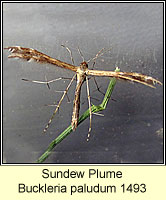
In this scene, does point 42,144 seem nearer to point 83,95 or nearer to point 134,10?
point 83,95

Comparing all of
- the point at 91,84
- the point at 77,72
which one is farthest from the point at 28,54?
the point at 91,84

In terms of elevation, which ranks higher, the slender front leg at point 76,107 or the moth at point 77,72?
the moth at point 77,72

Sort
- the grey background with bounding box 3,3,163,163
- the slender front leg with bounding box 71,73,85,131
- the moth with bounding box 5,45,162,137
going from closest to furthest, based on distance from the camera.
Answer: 1. the moth with bounding box 5,45,162,137
2. the slender front leg with bounding box 71,73,85,131
3. the grey background with bounding box 3,3,163,163

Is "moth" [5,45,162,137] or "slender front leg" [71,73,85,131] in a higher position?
"moth" [5,45,162,137]

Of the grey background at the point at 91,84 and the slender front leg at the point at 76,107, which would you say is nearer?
the slender front leg at the point at 76,107

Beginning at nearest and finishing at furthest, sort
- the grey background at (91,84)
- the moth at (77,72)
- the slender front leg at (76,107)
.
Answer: the moth at (77,72) → the slender front leg at (76,107) → the grey background at (91,84)

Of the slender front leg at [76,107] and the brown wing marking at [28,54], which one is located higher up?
the brown wing marking at [28,54]

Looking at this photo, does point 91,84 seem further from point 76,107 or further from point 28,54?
point 28,54

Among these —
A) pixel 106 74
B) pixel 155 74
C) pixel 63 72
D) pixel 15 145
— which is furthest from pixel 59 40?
pixel 15 145

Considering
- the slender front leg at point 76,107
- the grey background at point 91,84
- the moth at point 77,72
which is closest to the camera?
the moth at point 77,72
